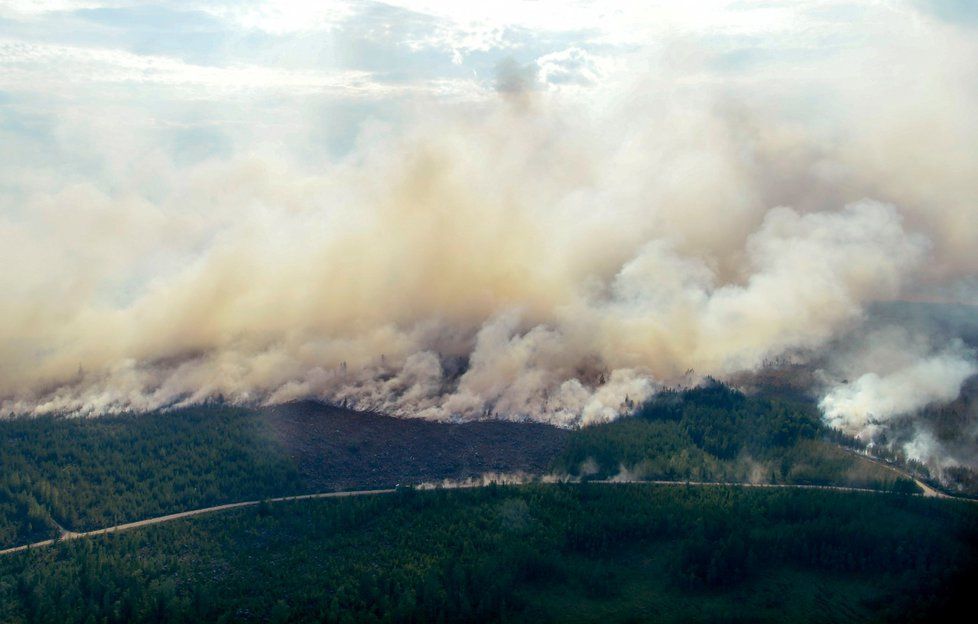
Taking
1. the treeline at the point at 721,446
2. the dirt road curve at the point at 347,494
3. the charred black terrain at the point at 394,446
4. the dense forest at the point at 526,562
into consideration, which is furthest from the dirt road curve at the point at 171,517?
the treeline at the point at 721,446

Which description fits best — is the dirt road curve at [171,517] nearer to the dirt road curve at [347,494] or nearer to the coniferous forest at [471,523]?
the dirt road curve at [347,494]

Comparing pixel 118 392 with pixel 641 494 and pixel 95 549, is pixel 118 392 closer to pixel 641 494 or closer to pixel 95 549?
pixel 95 549

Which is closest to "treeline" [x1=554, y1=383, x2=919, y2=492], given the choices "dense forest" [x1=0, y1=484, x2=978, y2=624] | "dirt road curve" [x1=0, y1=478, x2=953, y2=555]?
"dirt road curve" [x1=0, y1=478, x2=953, y2=555]

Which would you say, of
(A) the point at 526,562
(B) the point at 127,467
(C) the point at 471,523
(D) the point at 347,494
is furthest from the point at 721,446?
(B) the point at 127,467

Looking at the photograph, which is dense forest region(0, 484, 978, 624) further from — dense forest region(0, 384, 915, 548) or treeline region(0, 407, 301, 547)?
dense forest region(0, 384, 915, 548)

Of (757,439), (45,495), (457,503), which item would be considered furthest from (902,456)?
(45,495)
